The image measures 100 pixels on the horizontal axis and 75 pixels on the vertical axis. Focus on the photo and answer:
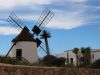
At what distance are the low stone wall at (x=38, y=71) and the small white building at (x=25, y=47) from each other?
45.1 ft

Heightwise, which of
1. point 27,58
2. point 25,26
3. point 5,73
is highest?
point 25,26

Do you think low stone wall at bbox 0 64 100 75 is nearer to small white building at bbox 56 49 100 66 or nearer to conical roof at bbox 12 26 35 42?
conical roof at bbox 12 26 35 42

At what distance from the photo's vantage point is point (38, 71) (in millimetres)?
16516

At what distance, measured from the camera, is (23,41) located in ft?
114

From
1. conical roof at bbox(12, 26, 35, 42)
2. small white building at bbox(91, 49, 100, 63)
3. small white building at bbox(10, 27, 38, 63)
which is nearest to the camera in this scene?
small white building at bbox(10, 27, 38, 63)

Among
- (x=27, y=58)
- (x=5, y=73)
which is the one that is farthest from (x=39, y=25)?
(x=5, y=73)

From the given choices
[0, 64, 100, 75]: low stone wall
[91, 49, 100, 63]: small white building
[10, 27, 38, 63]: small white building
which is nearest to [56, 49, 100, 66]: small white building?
[91, 49, 100, 63]: small white building

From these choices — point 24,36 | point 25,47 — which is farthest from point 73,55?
point 25,47

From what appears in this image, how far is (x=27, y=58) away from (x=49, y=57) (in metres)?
2.00

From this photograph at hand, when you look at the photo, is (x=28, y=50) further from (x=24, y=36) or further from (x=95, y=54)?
(x=95, y=54)

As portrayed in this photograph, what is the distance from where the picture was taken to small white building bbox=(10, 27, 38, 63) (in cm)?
3450

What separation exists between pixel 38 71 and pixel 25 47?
18.2 metres

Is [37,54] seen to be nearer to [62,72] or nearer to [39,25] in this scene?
[39,25]

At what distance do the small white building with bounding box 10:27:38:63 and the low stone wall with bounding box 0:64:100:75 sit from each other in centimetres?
1374
